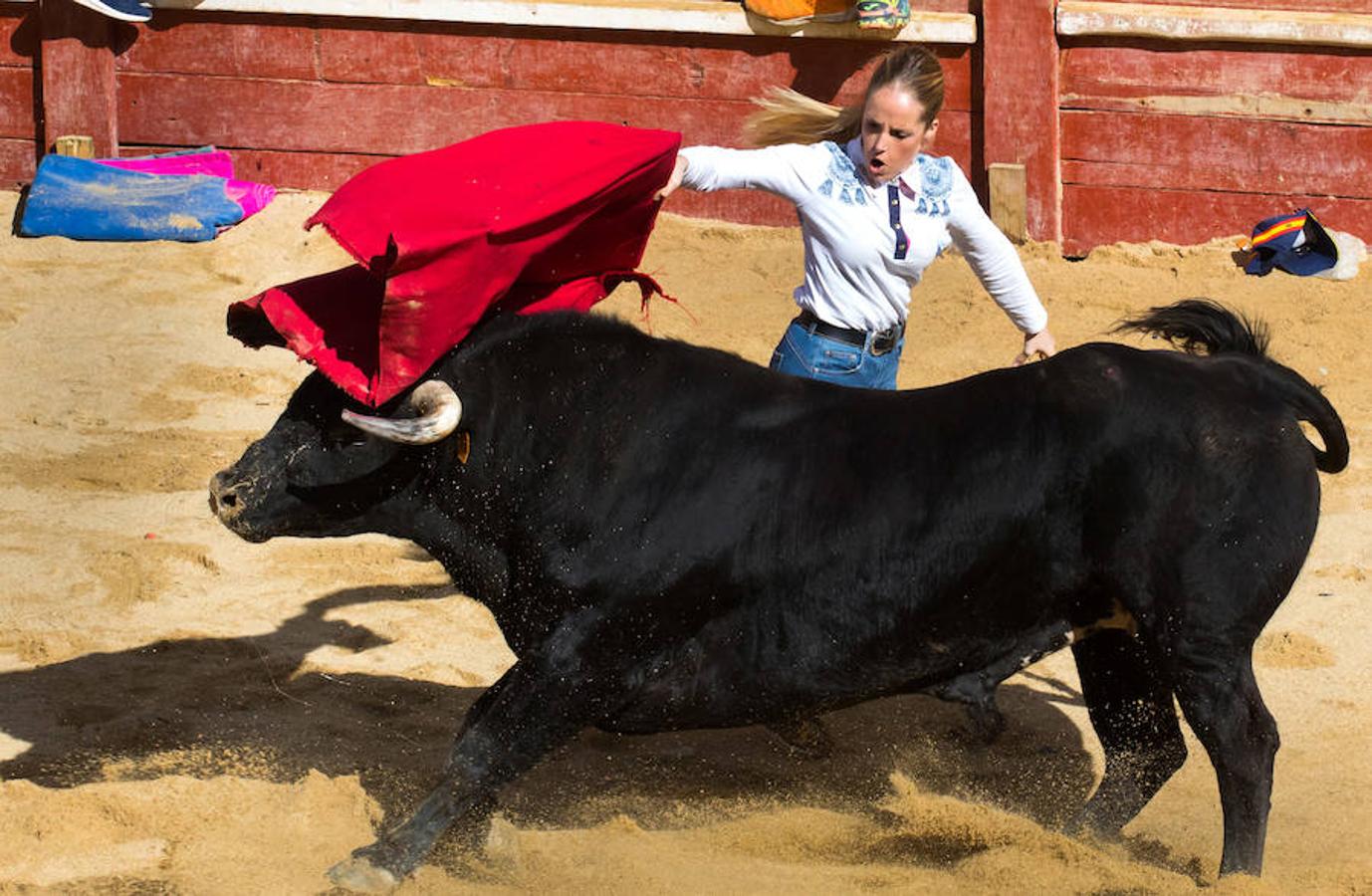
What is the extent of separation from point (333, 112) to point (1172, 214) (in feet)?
14.3

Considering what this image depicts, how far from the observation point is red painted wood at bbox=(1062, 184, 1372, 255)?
9.23m

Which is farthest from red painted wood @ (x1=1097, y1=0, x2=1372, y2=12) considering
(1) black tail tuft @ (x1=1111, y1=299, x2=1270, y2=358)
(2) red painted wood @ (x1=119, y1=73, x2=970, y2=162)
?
(1) black tail tuft @ (x1=1111, y1=299, x2=1270, y2=358)

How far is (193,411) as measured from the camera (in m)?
7.38

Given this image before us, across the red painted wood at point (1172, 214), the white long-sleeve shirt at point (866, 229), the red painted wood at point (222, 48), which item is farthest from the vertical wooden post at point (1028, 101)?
the white long-sleeve shirt at point (866, 229)

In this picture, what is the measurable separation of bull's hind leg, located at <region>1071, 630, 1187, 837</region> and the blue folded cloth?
229 inches

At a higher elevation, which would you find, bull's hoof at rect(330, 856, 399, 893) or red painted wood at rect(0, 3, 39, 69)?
red painted wood at rect(0, 3, 39, 69)

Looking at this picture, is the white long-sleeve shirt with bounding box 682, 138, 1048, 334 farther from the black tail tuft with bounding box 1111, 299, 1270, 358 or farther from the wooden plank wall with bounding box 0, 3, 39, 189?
the wooden plank wall with bounding box 0, 3, 39, 189

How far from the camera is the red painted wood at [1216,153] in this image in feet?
30.2

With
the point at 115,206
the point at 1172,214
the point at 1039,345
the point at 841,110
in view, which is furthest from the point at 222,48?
the point at 1039,345

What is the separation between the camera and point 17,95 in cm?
942

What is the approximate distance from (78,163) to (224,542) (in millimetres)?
3660

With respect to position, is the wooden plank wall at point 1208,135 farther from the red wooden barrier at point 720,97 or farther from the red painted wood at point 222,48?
the red painted wood at point 222,48

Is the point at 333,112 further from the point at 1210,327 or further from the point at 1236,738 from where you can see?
the point at 1236,738

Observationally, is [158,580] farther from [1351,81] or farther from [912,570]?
[1351,81]
